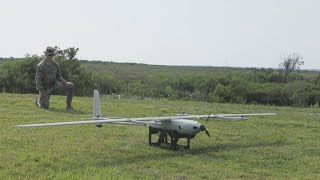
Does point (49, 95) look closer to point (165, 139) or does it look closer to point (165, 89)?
point (165, 139)

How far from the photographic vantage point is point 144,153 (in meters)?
10.8

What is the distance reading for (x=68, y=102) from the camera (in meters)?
18.8

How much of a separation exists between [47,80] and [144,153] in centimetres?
897

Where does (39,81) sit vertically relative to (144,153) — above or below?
above

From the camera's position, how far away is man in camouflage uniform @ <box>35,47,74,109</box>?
60.2 feet

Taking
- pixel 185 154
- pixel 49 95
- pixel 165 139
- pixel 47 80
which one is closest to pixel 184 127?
pixel 185 154

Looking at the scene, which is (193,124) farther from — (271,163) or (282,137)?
(282,137)

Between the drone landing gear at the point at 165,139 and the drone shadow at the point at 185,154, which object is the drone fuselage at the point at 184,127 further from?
the drone shadow at the point at 185,154

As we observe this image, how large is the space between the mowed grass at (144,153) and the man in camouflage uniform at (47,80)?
181 cm

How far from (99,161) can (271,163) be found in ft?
12.2

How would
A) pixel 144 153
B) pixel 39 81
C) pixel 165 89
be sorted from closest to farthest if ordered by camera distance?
pixel 144 153, pixel 39 81, pixel 165 89

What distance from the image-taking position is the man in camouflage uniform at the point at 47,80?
60.2ft

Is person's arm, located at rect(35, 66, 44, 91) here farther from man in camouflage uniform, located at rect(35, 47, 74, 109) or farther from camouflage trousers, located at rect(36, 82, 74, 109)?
camouflage trousers, located at rect(36, 82, 74, 109)

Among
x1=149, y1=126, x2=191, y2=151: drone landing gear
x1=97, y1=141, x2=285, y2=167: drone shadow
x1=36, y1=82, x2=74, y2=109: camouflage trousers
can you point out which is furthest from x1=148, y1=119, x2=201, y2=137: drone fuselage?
x1=36, y1=82, x2=74, y2=109: camouflage trousers
